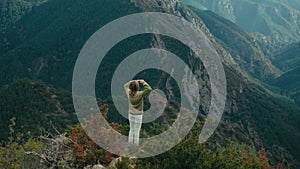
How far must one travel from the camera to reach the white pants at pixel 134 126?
46.8ft

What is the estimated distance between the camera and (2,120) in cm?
6562

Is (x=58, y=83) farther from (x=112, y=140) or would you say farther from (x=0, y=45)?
(x=112, y=140)

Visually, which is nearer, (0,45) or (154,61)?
(154,61)

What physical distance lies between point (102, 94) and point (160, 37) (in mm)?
36667

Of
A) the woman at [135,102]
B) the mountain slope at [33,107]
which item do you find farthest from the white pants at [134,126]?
the mountain slope at [33,107]

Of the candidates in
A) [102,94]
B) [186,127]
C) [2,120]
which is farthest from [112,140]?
[102,94]

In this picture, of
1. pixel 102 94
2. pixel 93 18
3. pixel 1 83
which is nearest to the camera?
pixel 102 94

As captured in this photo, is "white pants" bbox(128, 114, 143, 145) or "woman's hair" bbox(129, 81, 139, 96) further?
"white pants" bbox(128, 114, 143, 145)

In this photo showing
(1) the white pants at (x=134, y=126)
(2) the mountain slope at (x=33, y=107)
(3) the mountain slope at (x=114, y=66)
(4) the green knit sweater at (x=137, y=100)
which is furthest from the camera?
(3) the mountain slope at (x=114, y=66)

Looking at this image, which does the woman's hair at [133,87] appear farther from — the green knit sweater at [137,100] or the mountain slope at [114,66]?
the mountain slope at [114,66]

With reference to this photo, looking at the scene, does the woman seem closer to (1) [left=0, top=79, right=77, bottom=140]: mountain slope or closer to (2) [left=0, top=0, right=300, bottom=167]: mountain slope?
(1) [left=0, top=79, right=77, bottom=140]: mountain slope

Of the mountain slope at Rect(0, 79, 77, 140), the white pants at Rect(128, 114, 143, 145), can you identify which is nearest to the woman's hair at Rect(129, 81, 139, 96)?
the white pants at Rect(128, 114, 143, 145)

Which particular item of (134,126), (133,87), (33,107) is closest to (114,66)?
(33,107)

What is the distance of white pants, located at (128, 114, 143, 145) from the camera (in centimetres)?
1426
